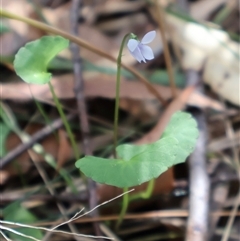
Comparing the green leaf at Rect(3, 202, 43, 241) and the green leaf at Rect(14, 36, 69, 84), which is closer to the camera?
the green leaf at Rect(14, 36, 69, 84)

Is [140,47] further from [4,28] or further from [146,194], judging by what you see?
[4,28]

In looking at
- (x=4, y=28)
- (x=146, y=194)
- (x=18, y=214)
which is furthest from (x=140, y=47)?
(x=4, y=28)

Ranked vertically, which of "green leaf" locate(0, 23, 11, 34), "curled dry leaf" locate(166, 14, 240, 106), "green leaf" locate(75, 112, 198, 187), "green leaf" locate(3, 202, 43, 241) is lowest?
"green leaf" locate(3, 202, 43, 241)

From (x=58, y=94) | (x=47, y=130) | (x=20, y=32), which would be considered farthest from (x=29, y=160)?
(x=20, y=32)

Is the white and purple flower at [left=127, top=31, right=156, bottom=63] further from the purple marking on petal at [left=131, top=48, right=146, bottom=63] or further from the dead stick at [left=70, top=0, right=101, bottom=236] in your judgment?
the dead stick at [left=70, top=0, right=101, bottom=236]

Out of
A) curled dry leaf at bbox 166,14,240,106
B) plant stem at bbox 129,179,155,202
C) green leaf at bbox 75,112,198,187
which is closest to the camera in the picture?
green leaf at bbox 75,112,198,187

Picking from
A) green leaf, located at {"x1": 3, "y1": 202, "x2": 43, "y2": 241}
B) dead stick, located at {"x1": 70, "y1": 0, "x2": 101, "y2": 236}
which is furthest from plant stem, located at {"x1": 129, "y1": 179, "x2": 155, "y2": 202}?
green leaf, located at {"x1": 3, "y1": 202, "x2": 43, "y2": 241}

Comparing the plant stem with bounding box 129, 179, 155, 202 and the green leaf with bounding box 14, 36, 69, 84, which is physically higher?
the green leaf with bounding box 14, 36, 69, 84
